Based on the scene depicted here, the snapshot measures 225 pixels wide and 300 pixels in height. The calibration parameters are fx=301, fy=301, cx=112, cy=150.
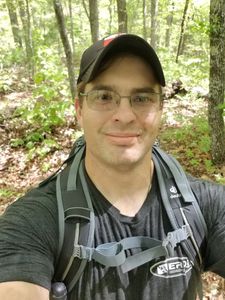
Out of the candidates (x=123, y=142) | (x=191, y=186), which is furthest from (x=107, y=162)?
(x=191, y=186)

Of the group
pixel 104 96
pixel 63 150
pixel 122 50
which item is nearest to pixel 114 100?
pixel 104 96

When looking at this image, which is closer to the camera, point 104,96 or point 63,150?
point 104,96

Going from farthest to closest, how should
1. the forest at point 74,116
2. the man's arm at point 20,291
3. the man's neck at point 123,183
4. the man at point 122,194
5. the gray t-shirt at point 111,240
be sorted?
the forest at point 74,116 < the man's neck at point 123,183 < the man at point 122,194 < the gray t-shirt at point 111,240 < the man's arm at point 20,291

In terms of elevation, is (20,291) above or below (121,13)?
below

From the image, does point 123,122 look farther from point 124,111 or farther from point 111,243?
point 111,243

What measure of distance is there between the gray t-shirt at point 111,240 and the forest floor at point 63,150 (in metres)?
3.53

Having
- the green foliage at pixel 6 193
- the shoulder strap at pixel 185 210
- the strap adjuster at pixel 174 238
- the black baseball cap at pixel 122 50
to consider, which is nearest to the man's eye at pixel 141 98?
the black baseball cap at pixel 122 50

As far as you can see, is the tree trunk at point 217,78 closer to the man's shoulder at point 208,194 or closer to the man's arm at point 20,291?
the man's shoulder at point 208,194

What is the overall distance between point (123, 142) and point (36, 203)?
22.7 inches

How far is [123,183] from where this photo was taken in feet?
5.89

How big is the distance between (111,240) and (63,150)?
19.7 ft

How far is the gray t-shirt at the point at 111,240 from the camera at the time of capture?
53.2 inches

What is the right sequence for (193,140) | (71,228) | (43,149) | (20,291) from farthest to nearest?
(43,149) < (193,140) < (71,228) < (20,291)

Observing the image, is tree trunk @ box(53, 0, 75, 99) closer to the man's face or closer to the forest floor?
the forest floor
